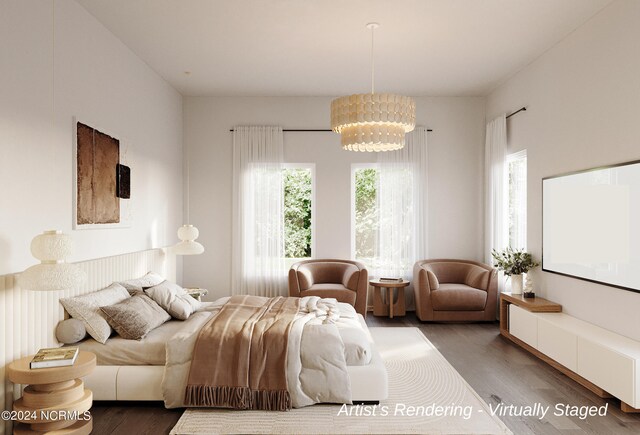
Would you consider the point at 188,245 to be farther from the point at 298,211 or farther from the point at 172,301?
the point at 298,211

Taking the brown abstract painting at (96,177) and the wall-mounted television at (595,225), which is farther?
the brown abstract painting at (96,177)

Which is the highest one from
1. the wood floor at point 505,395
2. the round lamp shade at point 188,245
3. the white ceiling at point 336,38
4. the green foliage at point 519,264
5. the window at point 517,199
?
the white ceiling at point 336,38

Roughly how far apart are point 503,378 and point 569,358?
0.56 metres

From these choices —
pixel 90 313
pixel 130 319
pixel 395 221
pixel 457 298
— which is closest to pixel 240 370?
pixel 130 319

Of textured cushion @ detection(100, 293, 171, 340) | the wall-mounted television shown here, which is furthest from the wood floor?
the wall-mounted television

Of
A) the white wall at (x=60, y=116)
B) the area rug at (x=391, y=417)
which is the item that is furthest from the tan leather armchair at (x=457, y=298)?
the white wall at (x=60, y=116)

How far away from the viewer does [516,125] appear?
588cm

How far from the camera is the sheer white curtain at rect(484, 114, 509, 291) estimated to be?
242 inches

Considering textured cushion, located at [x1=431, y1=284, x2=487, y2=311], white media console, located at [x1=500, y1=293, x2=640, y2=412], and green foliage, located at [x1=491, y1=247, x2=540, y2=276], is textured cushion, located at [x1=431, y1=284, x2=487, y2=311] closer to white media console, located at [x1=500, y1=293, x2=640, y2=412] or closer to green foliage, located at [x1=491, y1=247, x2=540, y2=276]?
white media console, located at [x1=500, y1=293, x2=640, y2=412]

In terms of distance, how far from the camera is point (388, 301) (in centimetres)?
661

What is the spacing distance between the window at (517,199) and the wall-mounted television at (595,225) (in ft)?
2.38

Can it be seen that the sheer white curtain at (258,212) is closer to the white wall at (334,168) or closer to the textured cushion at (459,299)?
the white wall at (334,168)

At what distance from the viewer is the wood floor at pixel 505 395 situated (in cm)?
309

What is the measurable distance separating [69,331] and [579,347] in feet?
12.7
